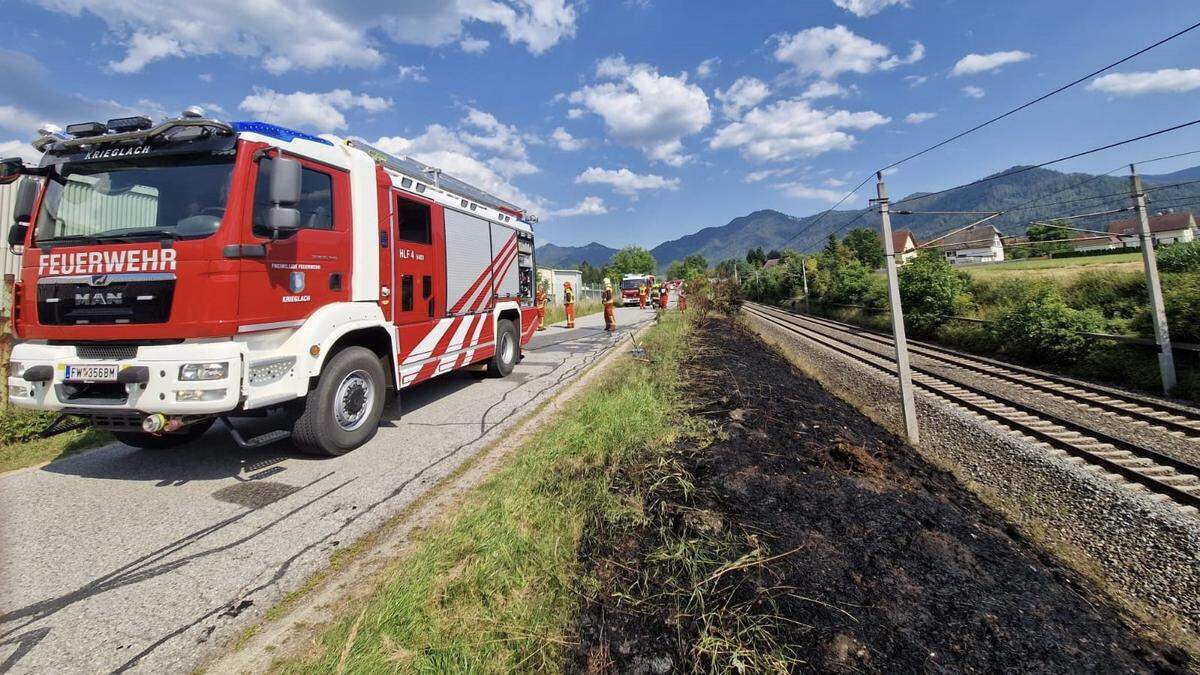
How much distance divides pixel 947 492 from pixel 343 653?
17.3 ft

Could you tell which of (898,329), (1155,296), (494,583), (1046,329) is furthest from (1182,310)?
(494,583)

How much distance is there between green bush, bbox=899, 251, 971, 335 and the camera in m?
17.9

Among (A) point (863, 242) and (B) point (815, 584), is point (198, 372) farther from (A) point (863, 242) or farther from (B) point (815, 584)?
(A) point (863, 242)

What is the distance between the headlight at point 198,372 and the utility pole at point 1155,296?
14576 millimetres

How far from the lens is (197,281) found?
338 cm

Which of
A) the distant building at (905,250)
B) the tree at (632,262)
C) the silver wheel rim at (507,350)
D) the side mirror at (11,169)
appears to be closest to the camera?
the side mirror at (11,169)

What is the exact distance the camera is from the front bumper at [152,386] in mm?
3334

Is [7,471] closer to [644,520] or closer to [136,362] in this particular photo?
[136,362]

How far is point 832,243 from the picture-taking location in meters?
61.5

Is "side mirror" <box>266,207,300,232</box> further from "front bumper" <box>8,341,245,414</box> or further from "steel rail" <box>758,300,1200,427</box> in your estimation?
"steel rail" <box>758,300,1200,427</box>

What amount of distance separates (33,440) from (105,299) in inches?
117

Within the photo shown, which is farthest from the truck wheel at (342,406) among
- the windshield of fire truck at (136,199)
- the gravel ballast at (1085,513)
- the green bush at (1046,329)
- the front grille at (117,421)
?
the green bush at (1046,329)

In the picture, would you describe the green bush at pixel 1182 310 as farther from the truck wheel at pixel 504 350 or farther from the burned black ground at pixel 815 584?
the truck wheel at pixel 504 350

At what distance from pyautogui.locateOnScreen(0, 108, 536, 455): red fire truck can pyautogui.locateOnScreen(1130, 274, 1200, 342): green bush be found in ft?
49.0
